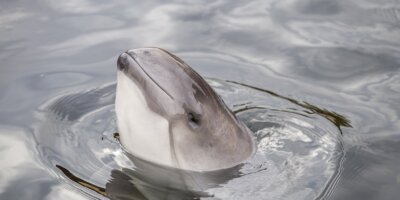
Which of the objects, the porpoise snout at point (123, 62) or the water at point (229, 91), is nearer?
the porpoise snout at point (123, 62)

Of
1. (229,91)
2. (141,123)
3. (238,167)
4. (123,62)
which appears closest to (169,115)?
(141,123)

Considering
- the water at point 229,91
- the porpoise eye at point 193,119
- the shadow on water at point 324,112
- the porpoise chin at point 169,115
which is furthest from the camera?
the shadow on water at point 324,112

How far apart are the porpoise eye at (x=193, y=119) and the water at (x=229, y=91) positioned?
1.37 ft

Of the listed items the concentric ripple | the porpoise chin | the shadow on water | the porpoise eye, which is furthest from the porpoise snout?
the shadow on water

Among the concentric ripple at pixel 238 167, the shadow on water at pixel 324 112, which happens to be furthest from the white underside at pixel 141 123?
the shadow on water at pixel 324 112

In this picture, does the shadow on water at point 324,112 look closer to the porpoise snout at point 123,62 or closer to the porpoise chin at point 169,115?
the porpoise chin at point 169,115

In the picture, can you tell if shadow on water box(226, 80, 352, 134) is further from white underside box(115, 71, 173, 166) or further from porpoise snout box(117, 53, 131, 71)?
porpoise snout box(117, 53, 131, 71)

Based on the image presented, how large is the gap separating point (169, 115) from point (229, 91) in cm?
196

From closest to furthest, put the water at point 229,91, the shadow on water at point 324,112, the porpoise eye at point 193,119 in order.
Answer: the porpoise eye at point 193,119, the water at point 229,91, the shadow on water at point 324,112

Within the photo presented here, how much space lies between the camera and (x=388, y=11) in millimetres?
9359

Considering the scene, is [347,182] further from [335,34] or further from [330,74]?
[335,34]

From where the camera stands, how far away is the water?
19.7ft

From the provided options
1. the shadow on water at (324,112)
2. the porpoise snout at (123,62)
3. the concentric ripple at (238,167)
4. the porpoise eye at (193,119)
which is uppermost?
the porpoise snout at (123,62)

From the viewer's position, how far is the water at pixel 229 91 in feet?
19.7
